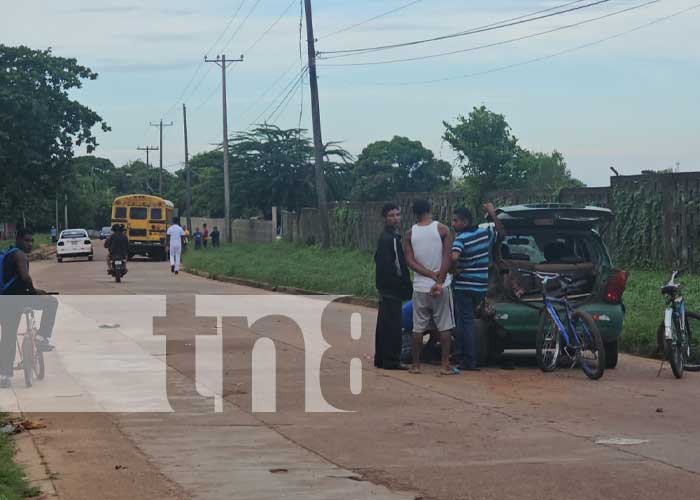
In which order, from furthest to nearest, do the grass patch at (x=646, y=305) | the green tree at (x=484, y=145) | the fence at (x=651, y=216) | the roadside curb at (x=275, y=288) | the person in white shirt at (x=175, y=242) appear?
1. the green tree at (x=484, y=145)
2. the person in white shirt at (x=175, y=242)
3. the roadside curb at (x=275, y=288)
4. the fence at (x=651, y=216)
5. the grass patch at (x=646, y=305)

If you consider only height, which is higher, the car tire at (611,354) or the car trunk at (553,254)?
the car trunk at (553,254)

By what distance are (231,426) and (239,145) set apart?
62.0m

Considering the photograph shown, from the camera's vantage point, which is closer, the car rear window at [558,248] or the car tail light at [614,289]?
the car tail light at [614,289]

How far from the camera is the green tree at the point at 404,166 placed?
88.2 metres

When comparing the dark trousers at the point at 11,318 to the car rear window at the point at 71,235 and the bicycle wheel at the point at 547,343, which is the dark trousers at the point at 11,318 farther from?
the car rear window at the point at 71,235

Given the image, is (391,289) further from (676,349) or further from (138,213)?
(138,213)

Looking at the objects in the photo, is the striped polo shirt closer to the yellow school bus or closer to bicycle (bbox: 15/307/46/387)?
bicycle (bbox: 15/307/46/387)

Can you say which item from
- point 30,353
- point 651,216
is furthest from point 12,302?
point 651,216

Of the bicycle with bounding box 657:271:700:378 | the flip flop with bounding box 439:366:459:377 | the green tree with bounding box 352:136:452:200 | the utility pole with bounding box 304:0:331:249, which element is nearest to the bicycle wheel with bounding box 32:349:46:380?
the flip flop with bounding box 439:366:459:377

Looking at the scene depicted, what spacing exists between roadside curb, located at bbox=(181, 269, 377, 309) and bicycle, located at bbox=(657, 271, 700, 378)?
36.4ft

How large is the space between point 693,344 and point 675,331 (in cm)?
121

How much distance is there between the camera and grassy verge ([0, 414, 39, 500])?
724 cm

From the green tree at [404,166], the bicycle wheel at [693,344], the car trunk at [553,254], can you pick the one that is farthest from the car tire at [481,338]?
the green tree at [404,166]

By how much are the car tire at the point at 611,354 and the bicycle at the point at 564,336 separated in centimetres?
54
